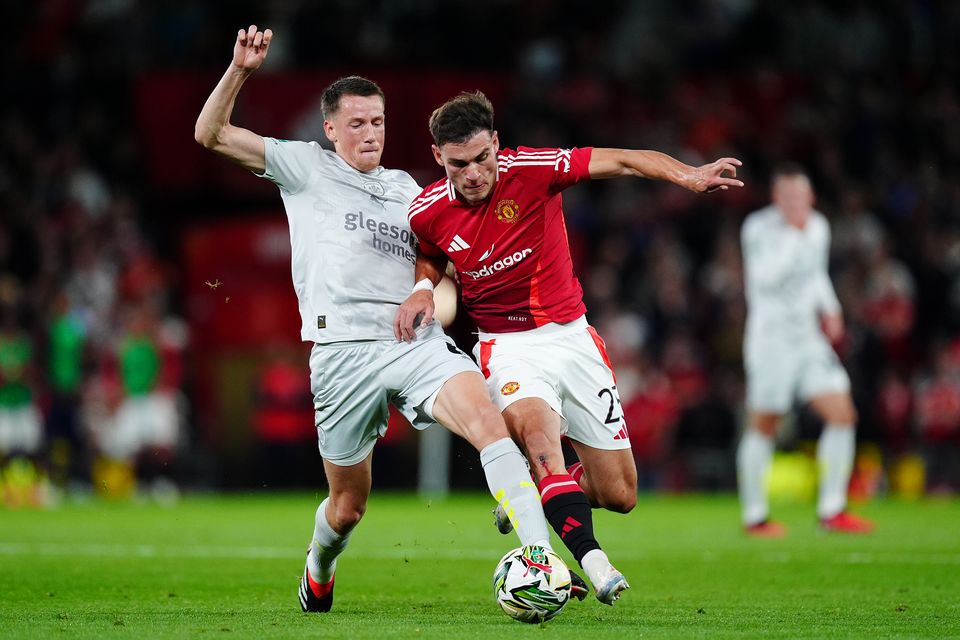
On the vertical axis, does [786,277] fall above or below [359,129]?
below

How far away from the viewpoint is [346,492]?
7020 mm

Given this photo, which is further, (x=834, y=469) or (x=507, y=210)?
(x=834, y=469)

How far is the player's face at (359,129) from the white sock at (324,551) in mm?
1681

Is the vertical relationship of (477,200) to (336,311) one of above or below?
above

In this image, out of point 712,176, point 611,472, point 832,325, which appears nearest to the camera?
point 712,176

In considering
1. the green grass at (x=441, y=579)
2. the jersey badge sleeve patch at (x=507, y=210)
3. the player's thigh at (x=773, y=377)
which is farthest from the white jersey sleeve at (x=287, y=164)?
the player's thigh at (x=773, y=377)

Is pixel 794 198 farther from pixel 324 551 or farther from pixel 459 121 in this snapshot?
pixel 324 551

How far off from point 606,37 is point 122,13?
7.02 m

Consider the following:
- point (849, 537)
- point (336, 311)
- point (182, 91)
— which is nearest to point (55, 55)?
point (182, 91)

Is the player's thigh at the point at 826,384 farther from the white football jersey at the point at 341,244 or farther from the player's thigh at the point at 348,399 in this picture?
the player's thigh at the point at 348,399

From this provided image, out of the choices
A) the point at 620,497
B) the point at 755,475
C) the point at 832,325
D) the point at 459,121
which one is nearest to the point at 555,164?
the point at 459,121

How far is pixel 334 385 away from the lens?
6.94 meters

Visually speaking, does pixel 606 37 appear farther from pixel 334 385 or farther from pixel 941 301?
pixel 334 385

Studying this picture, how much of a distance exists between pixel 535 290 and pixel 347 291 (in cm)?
99
